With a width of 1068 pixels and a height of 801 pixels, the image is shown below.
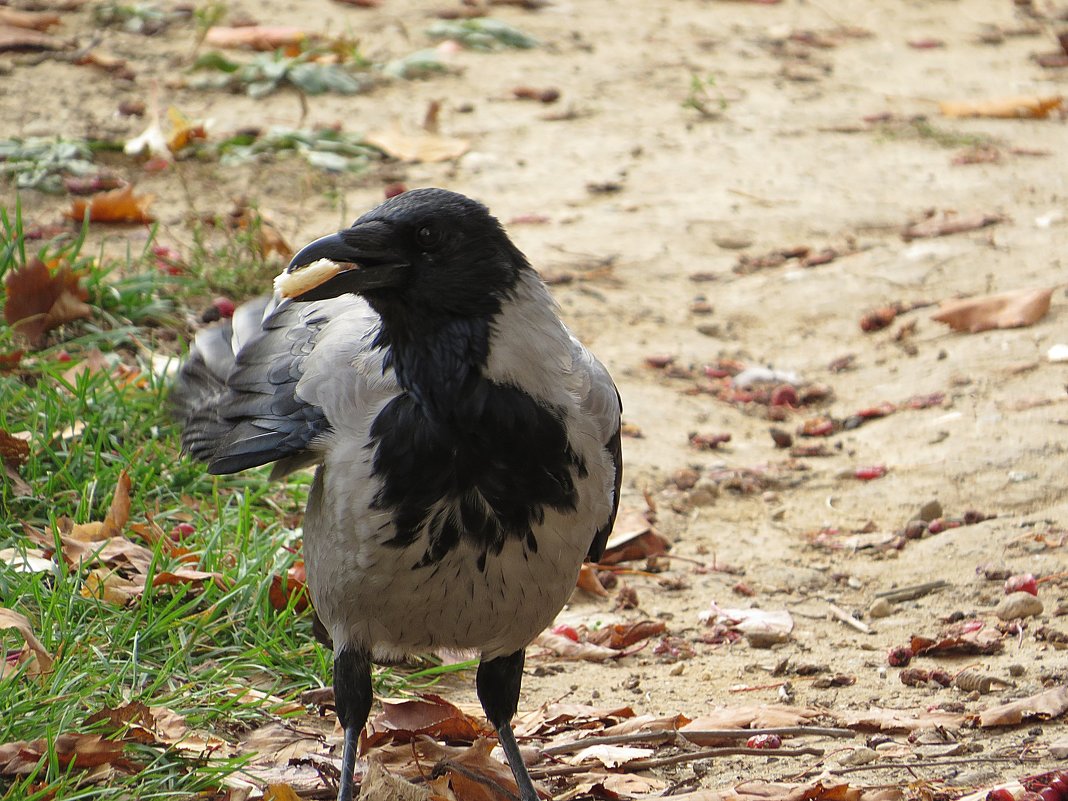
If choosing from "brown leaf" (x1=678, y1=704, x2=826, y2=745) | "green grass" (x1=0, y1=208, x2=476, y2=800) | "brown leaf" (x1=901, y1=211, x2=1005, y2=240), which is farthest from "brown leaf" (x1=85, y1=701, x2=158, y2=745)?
"brown leaf" (x1=901, y1=211, x2=1005, y2=240)

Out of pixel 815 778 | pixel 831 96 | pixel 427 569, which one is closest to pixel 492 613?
pixel 427 569

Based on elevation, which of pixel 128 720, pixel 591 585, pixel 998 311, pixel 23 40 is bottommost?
pixel 591 585

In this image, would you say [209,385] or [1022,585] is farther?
[1022,585]

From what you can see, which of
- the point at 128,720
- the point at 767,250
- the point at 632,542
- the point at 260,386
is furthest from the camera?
the point at 767,250

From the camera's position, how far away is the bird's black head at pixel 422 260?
2824mm

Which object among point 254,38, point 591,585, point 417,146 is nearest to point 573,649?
point 591,585

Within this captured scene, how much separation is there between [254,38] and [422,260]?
5.91 m

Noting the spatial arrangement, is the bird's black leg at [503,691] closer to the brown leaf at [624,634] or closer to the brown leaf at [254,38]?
the brown leaf at [624,634]

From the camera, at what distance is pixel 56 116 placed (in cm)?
696

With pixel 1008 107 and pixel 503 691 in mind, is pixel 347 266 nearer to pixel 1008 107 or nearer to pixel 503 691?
pixel 503 691

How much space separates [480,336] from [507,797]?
1121mm

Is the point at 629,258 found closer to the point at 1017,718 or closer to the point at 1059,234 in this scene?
the point at 1059,234

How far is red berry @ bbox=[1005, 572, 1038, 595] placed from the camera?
3943 mm

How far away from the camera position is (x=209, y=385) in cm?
374
